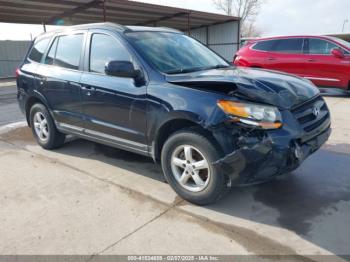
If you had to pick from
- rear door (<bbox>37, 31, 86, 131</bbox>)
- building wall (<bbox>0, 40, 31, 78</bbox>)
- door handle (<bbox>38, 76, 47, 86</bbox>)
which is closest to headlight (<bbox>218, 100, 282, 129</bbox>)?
rear door (<bbox>37, 31, 86, 131</bbox>)

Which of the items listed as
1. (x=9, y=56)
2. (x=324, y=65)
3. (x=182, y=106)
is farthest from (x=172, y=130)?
(x=9, y=56)

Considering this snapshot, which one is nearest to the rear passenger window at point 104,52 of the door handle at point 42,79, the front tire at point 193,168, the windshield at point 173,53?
the windshield at point 173,53

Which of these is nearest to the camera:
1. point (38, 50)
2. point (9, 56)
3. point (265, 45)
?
point (38, 50)

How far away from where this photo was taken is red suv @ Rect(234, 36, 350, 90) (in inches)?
336

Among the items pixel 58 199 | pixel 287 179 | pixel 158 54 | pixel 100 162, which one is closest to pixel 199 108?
pixel 158 54

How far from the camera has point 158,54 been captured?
365 centimetres

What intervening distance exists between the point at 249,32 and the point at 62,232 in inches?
2529

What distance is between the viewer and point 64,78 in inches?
171

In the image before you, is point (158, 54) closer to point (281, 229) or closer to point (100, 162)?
point (100, 162)

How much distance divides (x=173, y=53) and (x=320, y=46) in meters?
6.67

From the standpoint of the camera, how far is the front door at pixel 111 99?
11.6 feet

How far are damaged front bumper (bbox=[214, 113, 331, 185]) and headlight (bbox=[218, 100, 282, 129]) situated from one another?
0.24 ft

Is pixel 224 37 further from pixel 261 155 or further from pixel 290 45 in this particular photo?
pixel 261 155

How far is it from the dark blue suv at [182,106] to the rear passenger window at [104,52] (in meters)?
0.01
